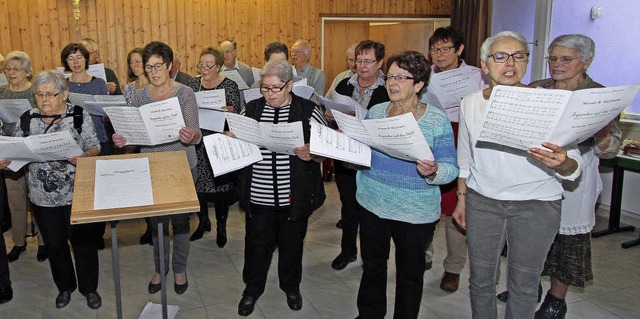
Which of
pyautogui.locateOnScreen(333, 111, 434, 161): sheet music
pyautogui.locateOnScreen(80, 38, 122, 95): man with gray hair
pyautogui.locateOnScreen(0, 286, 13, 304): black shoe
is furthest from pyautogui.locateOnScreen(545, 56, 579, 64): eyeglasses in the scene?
pyautogui.locateOnScreen(80, 38, 122, 95): man with gray hair

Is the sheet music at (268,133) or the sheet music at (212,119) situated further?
the sheet music at (212,119)

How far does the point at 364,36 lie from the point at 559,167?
7.52 metres

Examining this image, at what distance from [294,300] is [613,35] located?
4559 millimetres

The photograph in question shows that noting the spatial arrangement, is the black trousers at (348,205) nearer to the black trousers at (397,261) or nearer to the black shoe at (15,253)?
the black trousers at (397,261)

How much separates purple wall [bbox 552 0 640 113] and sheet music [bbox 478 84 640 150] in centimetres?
412

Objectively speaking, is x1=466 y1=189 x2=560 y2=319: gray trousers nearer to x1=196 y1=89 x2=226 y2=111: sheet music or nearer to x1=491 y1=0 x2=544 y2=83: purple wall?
x1=196 y1=89 x2=226 y2=111: sheet music

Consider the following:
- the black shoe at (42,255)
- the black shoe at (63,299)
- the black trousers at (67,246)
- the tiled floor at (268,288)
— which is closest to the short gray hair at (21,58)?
the black trousers at (67,246)

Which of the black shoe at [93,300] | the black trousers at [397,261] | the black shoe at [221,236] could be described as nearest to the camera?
the black trousers at [397,261]

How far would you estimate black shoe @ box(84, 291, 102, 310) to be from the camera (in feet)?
11.1

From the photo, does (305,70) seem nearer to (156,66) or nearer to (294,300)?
(156,66)

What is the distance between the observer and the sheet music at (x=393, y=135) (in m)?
2.21

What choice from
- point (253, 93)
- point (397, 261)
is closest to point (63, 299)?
point (253, 93)

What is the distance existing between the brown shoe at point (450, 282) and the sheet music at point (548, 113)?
1.90 meters

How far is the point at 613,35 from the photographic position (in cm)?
560
